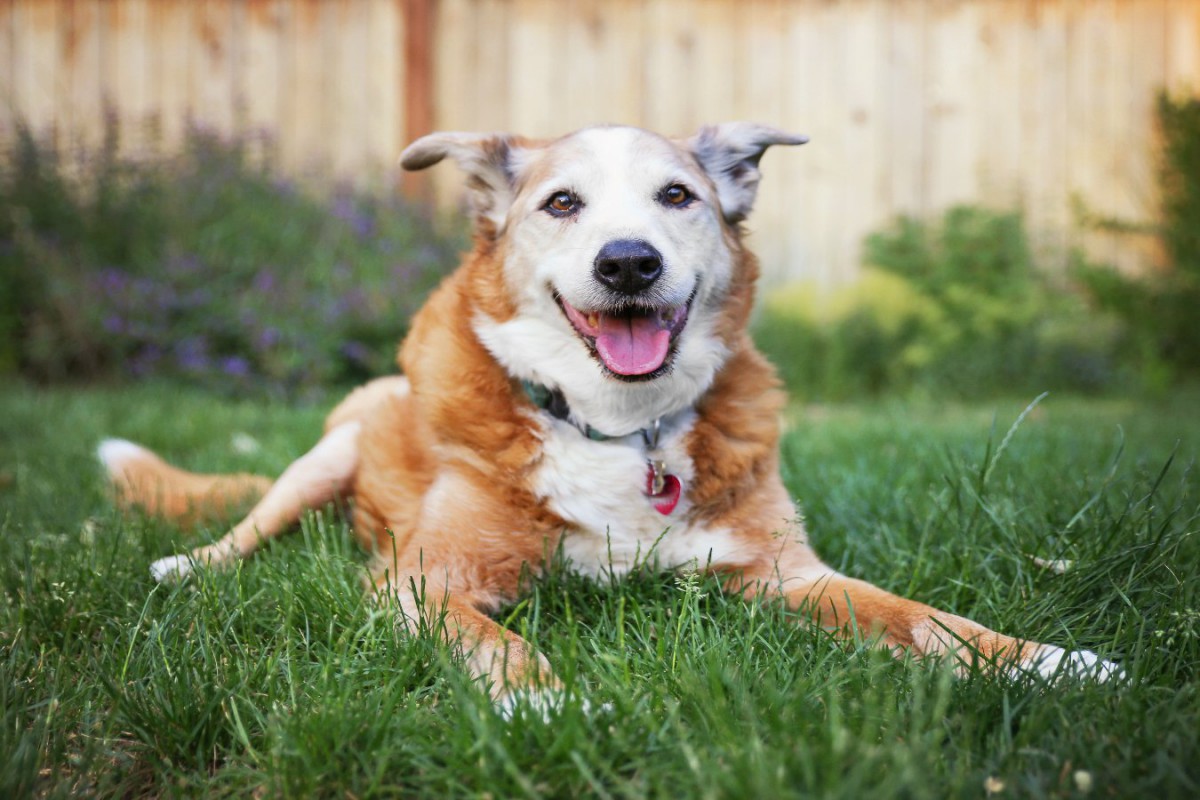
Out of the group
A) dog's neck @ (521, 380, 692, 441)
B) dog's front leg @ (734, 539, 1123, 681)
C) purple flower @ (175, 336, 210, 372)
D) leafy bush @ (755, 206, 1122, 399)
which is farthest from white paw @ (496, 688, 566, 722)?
leafy bush @ (755, 206, 1122, 399)

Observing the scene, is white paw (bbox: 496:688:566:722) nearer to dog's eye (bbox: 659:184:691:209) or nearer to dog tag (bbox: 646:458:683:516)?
dog tag (bbox: 646:458:683:516)

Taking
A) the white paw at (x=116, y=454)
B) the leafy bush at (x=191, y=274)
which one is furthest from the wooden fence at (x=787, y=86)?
the white paw at (x=116, y=454)

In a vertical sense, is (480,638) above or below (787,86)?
below

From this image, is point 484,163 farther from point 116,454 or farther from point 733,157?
point 116,454

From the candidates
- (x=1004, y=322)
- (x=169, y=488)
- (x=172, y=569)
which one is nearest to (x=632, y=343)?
(x=172, y=569)

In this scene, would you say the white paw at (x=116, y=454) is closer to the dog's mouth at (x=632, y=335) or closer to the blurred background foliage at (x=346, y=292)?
the dog's mouth at (x=632, y=335)

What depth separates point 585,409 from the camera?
257 cm

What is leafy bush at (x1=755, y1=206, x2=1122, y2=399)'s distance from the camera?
7.12 metres

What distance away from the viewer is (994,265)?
750 centimetres

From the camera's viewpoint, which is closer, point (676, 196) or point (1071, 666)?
point (1071, 666)

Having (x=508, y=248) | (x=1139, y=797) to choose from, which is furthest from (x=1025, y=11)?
(x=1139, y=797)

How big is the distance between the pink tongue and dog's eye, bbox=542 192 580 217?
36 cm

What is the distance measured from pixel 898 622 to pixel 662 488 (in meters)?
0.68

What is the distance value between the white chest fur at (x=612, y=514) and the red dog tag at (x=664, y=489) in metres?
0.01
